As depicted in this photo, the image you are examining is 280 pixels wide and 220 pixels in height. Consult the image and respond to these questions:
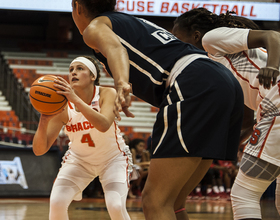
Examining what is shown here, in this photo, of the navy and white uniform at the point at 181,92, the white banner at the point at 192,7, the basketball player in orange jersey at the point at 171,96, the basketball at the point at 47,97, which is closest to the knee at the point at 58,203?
the basketball at the point at 47,97

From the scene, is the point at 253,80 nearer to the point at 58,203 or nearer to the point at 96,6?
the point at 96,6

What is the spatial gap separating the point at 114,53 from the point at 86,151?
156 centimetres

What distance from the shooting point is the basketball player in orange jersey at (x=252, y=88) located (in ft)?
7.27

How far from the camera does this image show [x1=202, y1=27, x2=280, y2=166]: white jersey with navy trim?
2264 millimetres

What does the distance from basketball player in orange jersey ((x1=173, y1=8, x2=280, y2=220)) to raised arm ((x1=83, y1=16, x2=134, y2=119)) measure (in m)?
0.74

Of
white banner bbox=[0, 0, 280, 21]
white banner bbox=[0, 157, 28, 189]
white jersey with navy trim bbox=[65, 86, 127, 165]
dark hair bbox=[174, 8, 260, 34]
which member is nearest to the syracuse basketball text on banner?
white banner bbox=[0, 0, 280, 21]

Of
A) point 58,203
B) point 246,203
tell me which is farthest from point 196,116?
point 58,203

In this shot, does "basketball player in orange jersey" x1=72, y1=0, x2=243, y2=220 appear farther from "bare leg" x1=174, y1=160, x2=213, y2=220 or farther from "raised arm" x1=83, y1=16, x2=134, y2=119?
"bare leg" x1=174, y1=160, x2=213, y2=220

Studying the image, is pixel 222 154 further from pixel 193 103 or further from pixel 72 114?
pixel 72 114

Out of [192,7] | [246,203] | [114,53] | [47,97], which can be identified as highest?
[114,53]

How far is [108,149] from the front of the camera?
3.22m

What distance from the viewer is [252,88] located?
2.54 m

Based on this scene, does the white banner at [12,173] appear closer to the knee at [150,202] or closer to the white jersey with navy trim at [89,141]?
the white jersey with navy trim at [89,141]

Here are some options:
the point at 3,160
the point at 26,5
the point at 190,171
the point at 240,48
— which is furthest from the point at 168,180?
the point at 26,5
